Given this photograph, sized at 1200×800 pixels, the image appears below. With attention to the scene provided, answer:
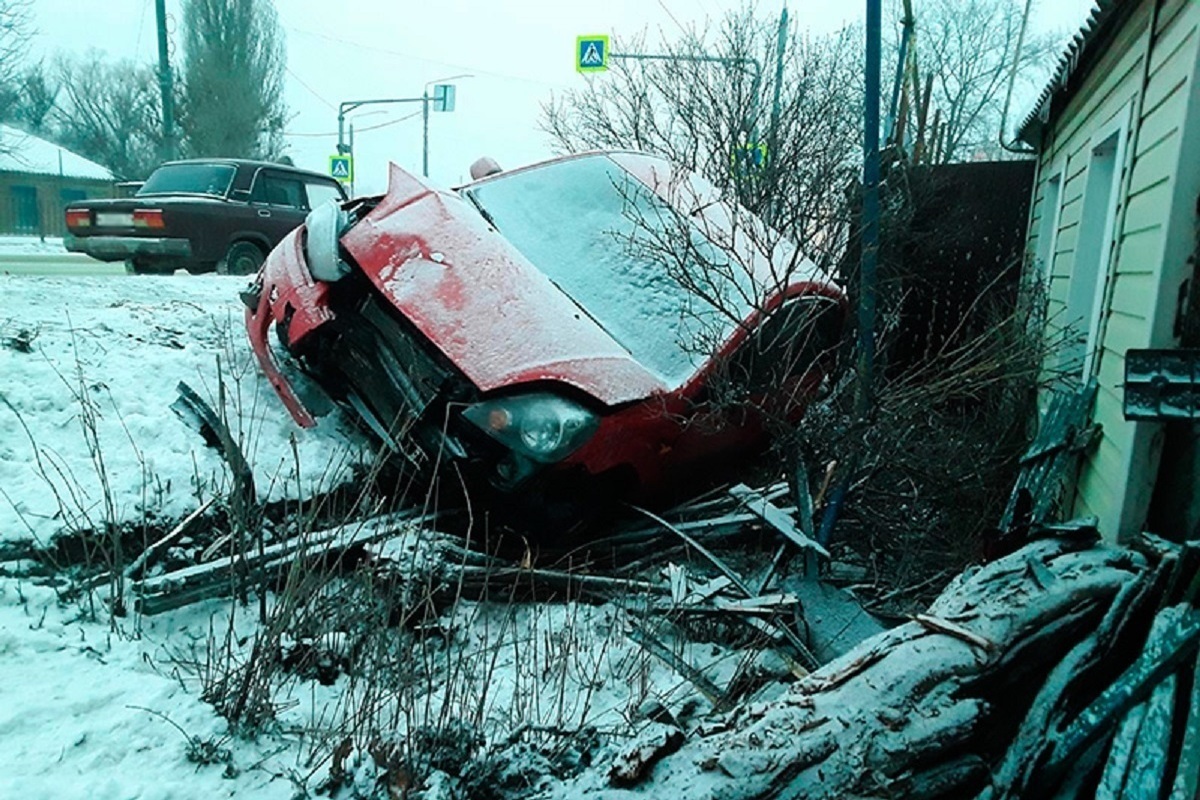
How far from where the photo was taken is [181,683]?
249 centimetres

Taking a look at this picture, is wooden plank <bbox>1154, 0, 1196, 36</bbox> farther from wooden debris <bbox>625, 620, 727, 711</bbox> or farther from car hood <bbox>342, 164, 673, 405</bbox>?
wooden debris <bbox>625, 620, 727, 711</bbox>

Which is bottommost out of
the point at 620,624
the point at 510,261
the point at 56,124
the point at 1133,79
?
the point at 620,624

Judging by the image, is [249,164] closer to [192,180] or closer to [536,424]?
[192,180]

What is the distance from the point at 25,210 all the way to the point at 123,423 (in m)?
34.0

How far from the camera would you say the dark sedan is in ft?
29.1

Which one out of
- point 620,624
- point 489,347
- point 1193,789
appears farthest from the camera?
point 489,347

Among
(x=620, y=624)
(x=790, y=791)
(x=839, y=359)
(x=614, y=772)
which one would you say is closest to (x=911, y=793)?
(x=790, y=791)

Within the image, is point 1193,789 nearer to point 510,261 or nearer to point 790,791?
point 790,791

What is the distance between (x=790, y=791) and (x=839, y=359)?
2884mm

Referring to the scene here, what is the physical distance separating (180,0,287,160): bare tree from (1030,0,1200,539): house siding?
29078 mm

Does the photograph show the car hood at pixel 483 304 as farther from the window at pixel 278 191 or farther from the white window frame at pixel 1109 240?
the window at pixel 278 191

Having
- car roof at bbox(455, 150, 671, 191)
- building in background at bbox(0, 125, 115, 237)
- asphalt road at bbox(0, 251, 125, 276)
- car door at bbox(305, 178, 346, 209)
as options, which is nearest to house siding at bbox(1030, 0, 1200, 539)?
car roof at bbox(455, 150, 671, 191)

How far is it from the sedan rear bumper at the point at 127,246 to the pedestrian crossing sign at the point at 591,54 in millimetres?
5681

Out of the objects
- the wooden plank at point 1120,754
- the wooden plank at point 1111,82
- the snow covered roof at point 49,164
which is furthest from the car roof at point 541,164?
the snow covered roof at point 49,164
